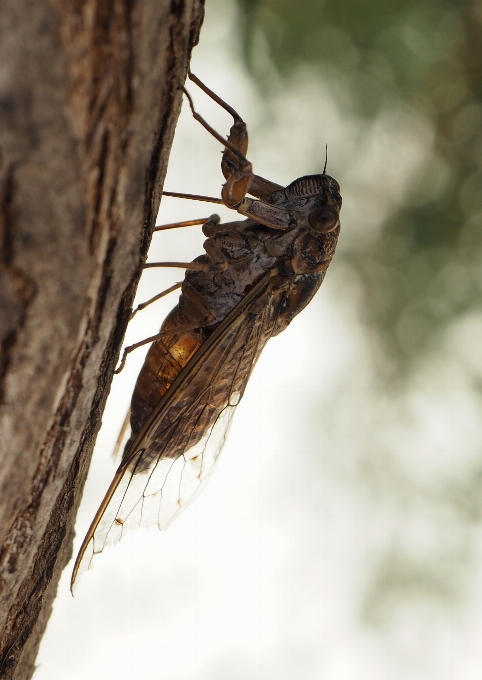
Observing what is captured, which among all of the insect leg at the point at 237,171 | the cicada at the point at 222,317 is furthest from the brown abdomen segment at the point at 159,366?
the insect leg at the point at 237,171

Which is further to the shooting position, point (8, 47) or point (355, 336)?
point (355, 336)

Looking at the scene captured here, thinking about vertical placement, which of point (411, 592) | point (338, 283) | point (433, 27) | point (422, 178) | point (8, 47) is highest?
point (433, 27)

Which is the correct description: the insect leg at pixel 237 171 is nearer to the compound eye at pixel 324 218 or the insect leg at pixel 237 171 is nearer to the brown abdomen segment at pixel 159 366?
the compound eye at pixel 324 218

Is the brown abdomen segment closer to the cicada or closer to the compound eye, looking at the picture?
the cicada

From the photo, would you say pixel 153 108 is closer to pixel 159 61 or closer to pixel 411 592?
pixel 159 61

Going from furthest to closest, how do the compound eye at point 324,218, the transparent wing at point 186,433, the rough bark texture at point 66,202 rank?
the compound eye at point 324,218 → the transparent wing at point 186,433 → the rough bark texture at point 66,202

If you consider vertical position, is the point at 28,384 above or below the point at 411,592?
below

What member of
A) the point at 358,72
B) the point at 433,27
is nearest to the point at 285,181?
the point at 358,72
